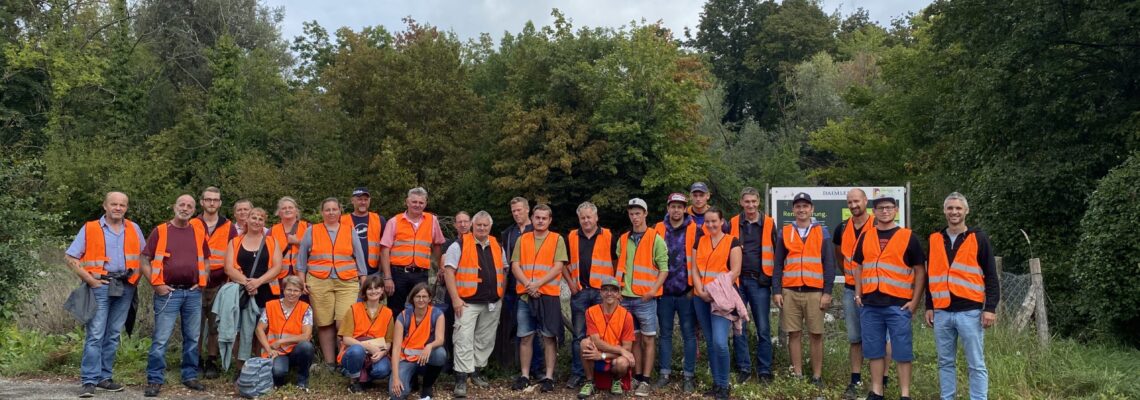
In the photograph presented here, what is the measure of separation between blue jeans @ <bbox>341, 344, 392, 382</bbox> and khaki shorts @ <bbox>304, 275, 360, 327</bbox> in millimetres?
459

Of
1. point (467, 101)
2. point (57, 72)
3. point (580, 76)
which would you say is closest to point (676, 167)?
point (580, 76)

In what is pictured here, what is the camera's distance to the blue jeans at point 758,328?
7758mm

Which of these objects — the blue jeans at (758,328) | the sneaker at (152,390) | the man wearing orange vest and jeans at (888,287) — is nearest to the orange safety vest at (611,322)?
the blue jeans at (758,328)

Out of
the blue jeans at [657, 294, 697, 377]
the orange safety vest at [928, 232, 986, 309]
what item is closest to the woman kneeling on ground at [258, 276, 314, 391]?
the blue jeans at [657, 294, 697, 377]

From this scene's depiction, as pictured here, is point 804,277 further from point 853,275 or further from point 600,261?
point 600,261

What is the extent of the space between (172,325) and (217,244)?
832 mm

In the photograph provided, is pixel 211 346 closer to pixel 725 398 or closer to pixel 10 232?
pixel 10 232

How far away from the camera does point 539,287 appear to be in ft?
25.3

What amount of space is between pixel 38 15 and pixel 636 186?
26050mm

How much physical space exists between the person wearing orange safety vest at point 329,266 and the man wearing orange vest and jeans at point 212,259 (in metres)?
0.73

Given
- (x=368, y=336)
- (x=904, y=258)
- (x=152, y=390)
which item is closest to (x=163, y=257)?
(x=152, y=390)

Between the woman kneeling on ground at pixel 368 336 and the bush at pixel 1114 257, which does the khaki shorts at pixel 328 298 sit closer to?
the woman kneeling on ground at pixel 368 336

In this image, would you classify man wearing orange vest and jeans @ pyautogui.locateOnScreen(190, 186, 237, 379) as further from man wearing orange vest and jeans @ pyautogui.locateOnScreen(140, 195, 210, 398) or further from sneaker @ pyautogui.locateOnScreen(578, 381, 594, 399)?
sneaker @ pyautogui.locateOnScreen(578, 381, 594, 399)

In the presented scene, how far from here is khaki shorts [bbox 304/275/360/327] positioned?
786 cm
